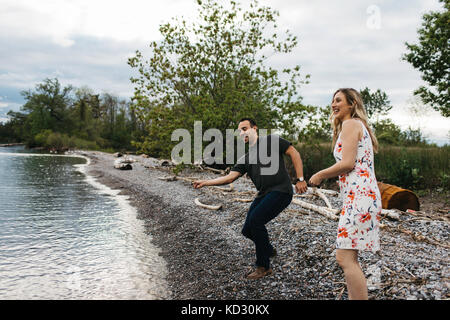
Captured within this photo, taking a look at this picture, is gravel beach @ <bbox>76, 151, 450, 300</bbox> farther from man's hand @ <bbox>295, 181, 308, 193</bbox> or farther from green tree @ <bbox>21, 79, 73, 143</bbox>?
green tree @ <bbox>21, 79, 73, 143</bbox>

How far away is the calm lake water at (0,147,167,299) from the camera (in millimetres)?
5008

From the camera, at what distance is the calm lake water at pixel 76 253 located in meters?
5.01

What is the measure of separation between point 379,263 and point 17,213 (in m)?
10.7

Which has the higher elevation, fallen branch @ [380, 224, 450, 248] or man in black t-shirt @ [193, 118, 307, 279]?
man in black t-shirt @ [193, 118, 307, 279]

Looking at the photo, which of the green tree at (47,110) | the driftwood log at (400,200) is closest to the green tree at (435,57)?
the driftwood log at (400,200)

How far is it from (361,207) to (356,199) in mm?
77

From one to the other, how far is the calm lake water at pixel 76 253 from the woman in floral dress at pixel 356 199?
284cm

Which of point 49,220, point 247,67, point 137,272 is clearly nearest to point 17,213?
point 49,220

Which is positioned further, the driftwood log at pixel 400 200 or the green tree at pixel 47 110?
the green tree at pixel 47 110

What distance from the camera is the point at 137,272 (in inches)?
220

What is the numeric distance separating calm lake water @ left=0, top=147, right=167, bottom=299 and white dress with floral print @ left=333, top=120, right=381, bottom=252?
117 inches

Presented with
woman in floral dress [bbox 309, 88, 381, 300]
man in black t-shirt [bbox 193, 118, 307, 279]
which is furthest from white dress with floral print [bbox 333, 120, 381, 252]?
man in black t-shirt [bbox 193, 118, 307, 279]

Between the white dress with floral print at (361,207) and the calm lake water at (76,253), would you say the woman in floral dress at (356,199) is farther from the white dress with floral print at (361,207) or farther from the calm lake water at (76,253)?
the calm lake water at (76,253)

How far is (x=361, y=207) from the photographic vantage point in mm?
2807
